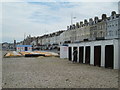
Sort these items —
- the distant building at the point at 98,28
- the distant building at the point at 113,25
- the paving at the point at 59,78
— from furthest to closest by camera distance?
the distant building at the point at 98,28 → the distant building at the point at 113,25 → the paving at the point at 59,78

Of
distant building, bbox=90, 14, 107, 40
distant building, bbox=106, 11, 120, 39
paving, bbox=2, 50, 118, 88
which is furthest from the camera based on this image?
distant building, bbox=90, 14, 107, 40

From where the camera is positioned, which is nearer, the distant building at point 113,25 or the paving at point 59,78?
the paving at point 59,78

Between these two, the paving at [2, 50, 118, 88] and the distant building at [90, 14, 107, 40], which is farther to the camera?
the distant building at [90, 14, 107, 40]

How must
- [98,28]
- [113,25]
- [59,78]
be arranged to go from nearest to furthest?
[59,78] → [113,25] → [98,28]

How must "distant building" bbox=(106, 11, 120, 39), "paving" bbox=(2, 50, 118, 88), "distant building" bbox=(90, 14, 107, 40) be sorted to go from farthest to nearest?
"distant building" bbox=(90, 14, 107, 40), "distant building" bbox=(106, 11, 120, 39), "paving" bbox=(2, 50, 118, 88)

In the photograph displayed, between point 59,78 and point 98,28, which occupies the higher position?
point 98,28

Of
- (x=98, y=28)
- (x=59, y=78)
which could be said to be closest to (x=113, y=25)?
(x=98, y=28)

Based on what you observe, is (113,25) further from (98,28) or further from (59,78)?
(59,78)

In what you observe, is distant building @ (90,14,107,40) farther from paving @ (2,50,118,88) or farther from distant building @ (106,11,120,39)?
paving @ (2,50,118,88)

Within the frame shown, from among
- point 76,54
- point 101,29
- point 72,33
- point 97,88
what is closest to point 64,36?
point 72,33

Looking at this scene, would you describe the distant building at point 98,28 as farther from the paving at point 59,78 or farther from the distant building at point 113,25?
the paving at point 59,78

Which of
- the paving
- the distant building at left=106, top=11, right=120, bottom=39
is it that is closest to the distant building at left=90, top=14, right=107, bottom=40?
the distant building at left=106, top=11, right=120, bottom=39

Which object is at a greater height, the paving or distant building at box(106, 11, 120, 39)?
distant building at box(106, 11, 120, 39)

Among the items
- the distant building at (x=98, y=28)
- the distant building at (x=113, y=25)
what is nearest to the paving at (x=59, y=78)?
the distant building at (x=113, y=25)
